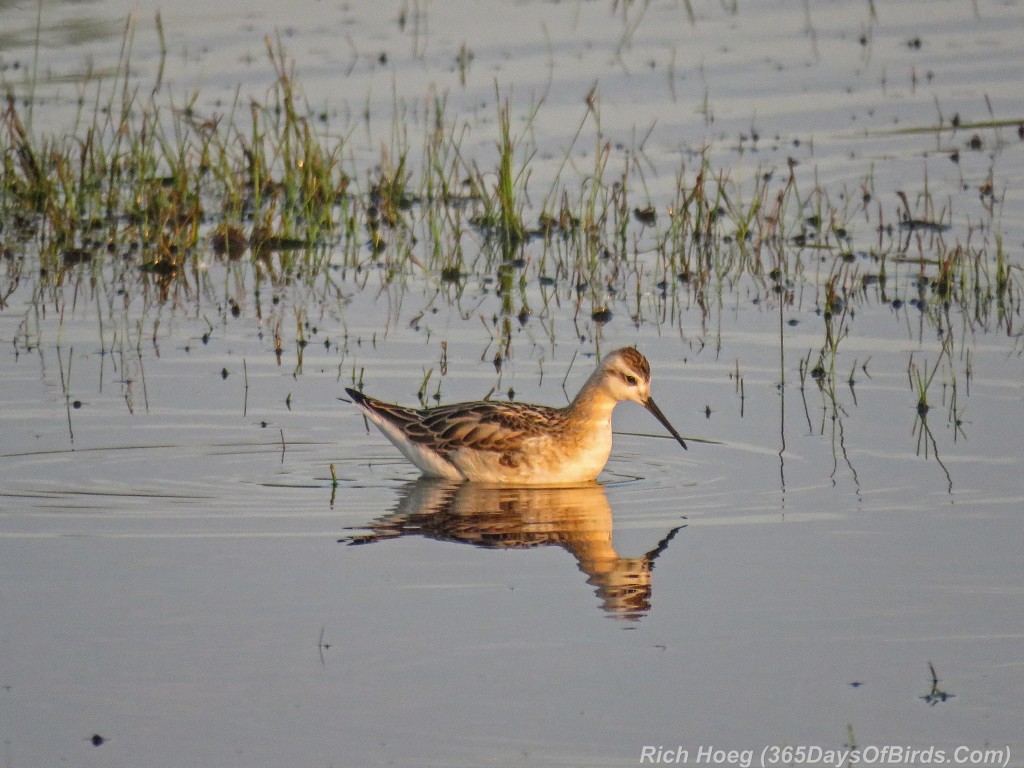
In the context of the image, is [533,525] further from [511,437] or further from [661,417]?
[661,417]

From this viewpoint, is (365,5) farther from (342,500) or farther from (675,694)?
(675,694)

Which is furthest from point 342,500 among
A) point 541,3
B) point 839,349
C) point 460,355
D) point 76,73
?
point 541,3

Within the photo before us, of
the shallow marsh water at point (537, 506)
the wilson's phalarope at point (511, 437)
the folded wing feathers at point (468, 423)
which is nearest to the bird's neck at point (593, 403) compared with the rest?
the wilson's phalarope at point (511, 437)

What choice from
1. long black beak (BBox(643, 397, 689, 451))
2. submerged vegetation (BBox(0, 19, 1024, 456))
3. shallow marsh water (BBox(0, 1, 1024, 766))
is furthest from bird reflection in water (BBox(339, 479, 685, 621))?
submerged vegetation (BBox(0, 19, 1024, 456))

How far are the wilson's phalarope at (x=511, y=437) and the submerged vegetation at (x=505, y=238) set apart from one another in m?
1.79

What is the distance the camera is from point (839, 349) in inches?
535

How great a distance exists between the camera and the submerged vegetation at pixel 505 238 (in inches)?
583

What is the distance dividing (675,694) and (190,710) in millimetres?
1906

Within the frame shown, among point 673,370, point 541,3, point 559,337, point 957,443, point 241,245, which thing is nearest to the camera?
point 957,443

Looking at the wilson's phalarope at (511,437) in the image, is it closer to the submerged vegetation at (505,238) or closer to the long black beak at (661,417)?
the long black beak at (661,417)

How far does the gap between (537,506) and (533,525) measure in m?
0.57

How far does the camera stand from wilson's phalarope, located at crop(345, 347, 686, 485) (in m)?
11.5

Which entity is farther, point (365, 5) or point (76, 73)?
point (365, 5)

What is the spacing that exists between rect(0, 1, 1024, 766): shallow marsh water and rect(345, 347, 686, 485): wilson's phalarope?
0.18 metres
